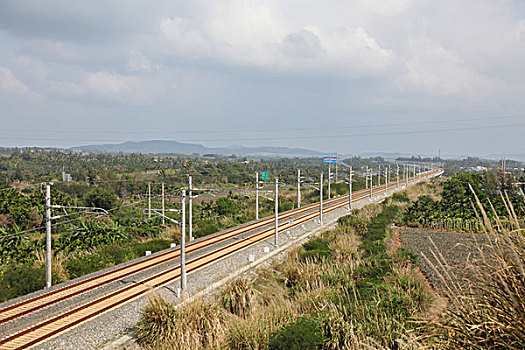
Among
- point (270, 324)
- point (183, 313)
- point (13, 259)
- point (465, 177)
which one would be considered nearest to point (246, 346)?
point (270, 324)

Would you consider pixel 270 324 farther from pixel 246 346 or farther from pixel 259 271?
pixel 259 271

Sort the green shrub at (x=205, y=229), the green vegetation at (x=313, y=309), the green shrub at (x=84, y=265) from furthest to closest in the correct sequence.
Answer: the green shrub at (x=205, y=229) → the green shrub at (x=84, y=265) → the green vegetation at (x=313, y=309)

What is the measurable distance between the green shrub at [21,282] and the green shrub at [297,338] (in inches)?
531

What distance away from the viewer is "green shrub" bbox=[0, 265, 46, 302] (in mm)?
17070

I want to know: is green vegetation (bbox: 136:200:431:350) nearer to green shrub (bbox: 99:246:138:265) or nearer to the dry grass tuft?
the dry grass tuft

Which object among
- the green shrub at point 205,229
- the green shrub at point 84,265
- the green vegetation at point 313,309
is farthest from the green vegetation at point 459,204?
the green shrub at point 84,265

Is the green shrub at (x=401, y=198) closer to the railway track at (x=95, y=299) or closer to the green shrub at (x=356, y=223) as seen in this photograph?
the green shrub at (x=356, y=223)

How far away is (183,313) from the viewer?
38.9 ft

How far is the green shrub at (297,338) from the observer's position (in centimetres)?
837

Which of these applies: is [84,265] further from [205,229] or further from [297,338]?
[297,338]

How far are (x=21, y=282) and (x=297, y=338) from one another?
48.9 ft

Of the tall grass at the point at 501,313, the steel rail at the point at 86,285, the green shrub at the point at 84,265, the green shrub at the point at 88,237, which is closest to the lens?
the tall grass at the point at 501,313

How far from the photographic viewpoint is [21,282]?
1800cm

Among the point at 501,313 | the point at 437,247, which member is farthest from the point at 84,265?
the point at 501,313
